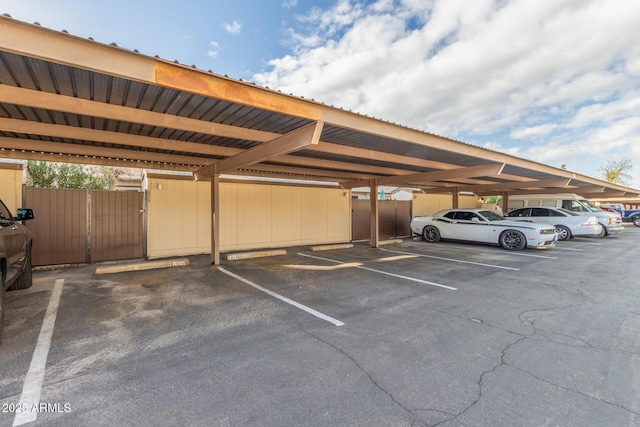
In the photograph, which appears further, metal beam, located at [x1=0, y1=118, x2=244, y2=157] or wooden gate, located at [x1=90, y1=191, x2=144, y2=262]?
wooden gate, located at [x1=90, y1=191, x2=144, y2=262]

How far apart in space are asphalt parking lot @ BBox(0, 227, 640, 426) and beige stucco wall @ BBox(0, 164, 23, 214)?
2854 mm

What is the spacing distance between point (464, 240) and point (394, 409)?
10.9 metres

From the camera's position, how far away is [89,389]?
7.63 ft

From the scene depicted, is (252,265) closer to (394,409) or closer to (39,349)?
(39,349)

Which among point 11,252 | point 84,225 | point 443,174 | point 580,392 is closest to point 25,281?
point 11,252

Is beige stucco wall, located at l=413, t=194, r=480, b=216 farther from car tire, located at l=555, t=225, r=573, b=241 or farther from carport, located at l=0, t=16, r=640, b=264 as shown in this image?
carport, located at l=0, t=16, r=640, b=264

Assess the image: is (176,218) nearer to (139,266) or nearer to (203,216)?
(203,216)

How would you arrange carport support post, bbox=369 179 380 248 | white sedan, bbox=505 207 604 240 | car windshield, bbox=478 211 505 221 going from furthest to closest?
white sedan, bbox=505 207 604 240 < carport support post, bbox=369 179 380 248 < car windshield, bbox=478 211 505 221

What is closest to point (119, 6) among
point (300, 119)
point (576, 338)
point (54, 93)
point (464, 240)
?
point (54, 93)

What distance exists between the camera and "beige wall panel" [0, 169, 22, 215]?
6.74m

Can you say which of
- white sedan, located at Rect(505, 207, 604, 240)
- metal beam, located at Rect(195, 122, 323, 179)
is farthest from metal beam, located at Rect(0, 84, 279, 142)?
white sedan, located at Rect(505, 207, 604, 240)

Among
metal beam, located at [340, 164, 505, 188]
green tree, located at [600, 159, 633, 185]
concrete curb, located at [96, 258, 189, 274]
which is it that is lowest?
concrete curb, located at [96, 258, 189, 274]

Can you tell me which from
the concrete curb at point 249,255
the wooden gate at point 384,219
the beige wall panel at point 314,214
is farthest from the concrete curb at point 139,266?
the wooden gate at point 384,219

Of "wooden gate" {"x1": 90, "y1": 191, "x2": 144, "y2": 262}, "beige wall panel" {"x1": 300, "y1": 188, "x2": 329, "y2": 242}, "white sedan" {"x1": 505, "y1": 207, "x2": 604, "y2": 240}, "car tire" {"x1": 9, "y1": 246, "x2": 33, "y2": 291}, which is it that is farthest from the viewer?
"white sedan" {"x1": 505, "y1": 207, "x2": 604, "y2": 240}
